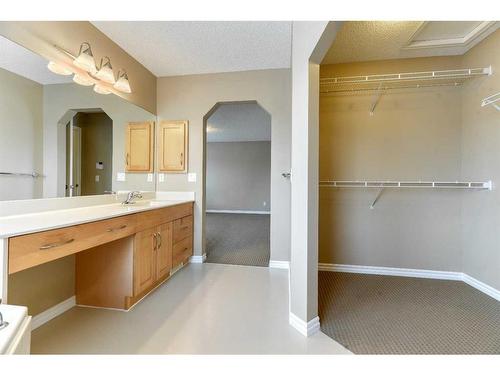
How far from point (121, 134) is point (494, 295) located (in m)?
3.98

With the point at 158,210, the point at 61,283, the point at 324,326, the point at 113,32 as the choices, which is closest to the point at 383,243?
the point at 324,326

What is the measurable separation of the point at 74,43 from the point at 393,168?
130 inches

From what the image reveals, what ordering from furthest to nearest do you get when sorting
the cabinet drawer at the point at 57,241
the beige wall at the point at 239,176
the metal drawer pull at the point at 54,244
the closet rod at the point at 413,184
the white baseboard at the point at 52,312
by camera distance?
the beige wall at the point at 239,176 < the closet rod at the point at 413,184 < the white baseboard at the point at 52,312 < the metal drawer pull at the point at 54,244 < the cabinet drawer at the point at 57,241

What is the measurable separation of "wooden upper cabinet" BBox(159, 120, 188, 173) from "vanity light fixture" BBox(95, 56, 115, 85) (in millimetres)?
853

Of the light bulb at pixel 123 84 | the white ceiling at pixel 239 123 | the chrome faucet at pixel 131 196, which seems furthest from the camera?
the white ceiling at pixel 239 123

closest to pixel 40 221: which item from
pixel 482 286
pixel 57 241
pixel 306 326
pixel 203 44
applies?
pixel 57 241

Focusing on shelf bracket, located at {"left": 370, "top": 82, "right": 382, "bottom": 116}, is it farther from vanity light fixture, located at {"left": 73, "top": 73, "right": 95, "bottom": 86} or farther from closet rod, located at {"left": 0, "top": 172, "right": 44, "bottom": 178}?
closet rod, located at {"left": 0, "top": 172, "right": 44, "bottom": 178}

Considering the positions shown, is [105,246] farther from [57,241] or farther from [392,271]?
[392,271]

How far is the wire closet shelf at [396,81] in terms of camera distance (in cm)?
224

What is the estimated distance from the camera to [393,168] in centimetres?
252

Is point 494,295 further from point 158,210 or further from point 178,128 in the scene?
point 178,128

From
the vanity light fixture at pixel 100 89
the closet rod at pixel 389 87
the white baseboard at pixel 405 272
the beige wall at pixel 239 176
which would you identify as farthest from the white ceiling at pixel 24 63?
the beige wall at pixel 239 176

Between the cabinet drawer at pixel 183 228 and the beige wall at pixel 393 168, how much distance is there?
5.35 feet

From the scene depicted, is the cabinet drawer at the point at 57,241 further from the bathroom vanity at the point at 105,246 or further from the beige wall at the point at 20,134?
the beige wall at the point at 20,134
